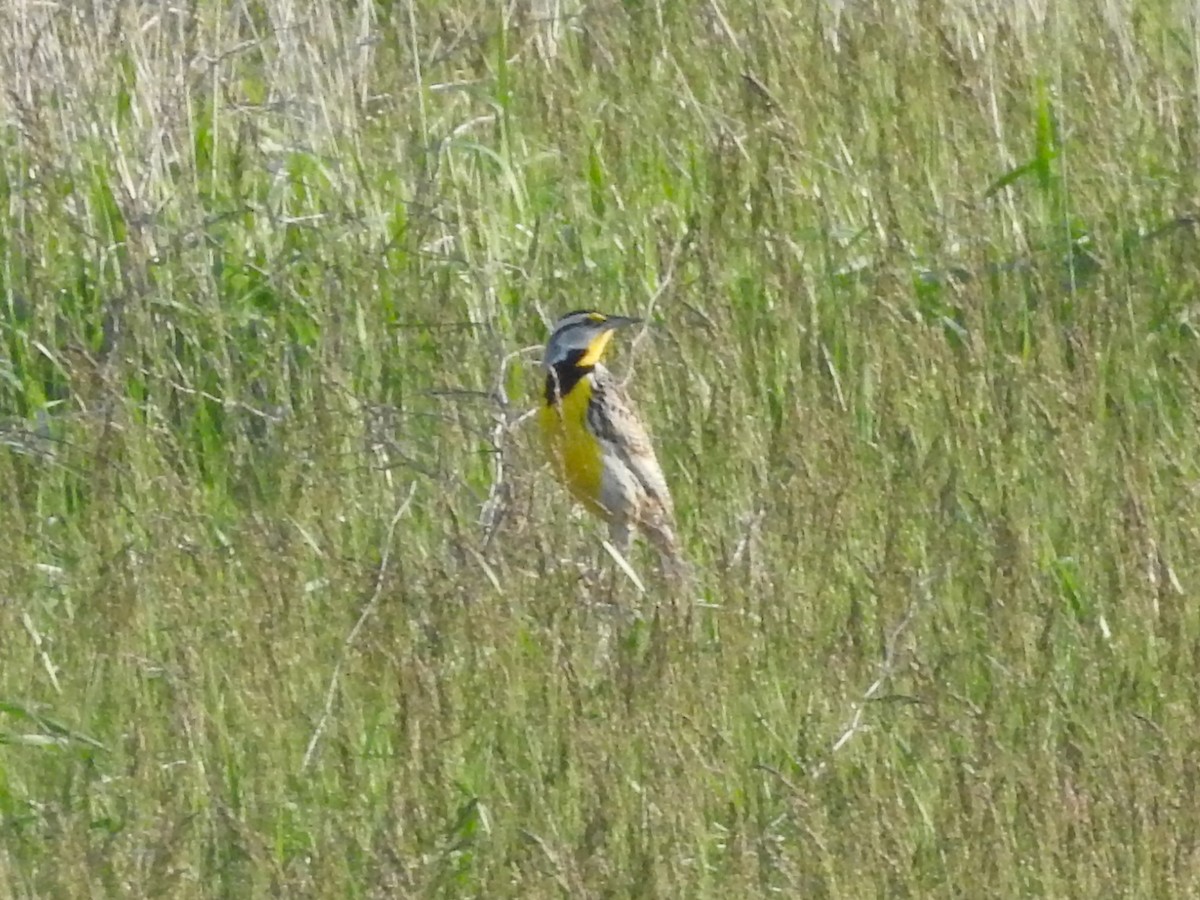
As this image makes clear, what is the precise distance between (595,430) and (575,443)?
0.09 metres

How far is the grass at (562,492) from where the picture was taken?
10.6 ft

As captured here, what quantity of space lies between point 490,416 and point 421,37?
7.39 ft

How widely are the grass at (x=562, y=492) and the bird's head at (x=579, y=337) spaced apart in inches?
3.3

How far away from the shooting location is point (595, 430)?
198 inches

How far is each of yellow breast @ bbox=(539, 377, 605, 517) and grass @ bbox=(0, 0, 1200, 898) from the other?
0.39 feet

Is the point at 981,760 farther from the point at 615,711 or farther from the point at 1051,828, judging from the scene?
the point at 615,711

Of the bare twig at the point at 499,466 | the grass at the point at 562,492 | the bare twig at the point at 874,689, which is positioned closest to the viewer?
the grass at the point at 562,492

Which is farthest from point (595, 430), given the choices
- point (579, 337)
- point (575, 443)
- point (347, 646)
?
point (347, 646)

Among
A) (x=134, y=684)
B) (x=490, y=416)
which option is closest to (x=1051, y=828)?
(x=134, y=684)

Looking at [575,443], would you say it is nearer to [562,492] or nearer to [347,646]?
[562,492]

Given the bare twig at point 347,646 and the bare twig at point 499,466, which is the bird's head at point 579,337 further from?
the bare twig at point 347,646

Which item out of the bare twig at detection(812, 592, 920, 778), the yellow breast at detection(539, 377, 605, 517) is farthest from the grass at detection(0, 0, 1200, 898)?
the yellow breast at detection(539, 377, 605, 517)

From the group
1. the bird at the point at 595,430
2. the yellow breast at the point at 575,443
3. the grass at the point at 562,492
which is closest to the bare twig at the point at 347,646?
A: the grass at the point at 562,492

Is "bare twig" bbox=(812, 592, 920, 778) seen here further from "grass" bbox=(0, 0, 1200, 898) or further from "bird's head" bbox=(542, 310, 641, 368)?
"bird's head" bbox=(542, 310, 641, 368)
